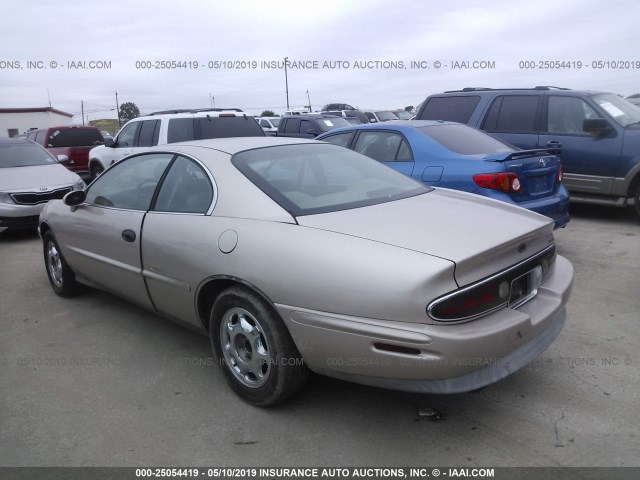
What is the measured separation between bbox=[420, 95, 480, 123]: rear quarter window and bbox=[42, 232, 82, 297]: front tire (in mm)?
5635

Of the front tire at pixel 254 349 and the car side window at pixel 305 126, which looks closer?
the front tire at pixel 254 349

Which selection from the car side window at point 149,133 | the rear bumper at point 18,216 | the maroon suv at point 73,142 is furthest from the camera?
the maroon suv at point 73,142

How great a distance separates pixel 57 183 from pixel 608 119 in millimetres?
7821

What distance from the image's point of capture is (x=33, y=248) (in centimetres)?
721

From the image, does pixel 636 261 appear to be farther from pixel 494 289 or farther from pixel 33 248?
pixel 33 248

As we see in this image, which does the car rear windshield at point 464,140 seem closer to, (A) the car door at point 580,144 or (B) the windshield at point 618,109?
(A) the car door at point 580,144

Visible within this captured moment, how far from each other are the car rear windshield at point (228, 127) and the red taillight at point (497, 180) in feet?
15.9

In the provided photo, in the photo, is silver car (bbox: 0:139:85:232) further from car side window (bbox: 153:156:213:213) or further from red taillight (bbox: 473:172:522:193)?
red taillight (bbox: 473:172:522:193)

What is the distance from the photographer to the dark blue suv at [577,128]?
6.93 m

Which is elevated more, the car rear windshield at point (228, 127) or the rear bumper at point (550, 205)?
the car rear windshield at point (228, 127)

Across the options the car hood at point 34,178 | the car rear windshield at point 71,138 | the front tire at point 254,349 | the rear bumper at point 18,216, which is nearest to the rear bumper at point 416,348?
the front tire at point 254,349

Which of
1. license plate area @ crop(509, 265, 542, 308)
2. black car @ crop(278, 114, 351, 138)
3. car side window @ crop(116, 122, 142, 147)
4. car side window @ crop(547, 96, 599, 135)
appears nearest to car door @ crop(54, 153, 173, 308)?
license plate area @ crop(509, 265, 542, 308)

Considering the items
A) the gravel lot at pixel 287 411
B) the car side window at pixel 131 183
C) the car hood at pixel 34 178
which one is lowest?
the gravel lot at pixel 287 411

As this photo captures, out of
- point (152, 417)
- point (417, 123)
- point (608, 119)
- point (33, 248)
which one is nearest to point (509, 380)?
point (152, 417)
